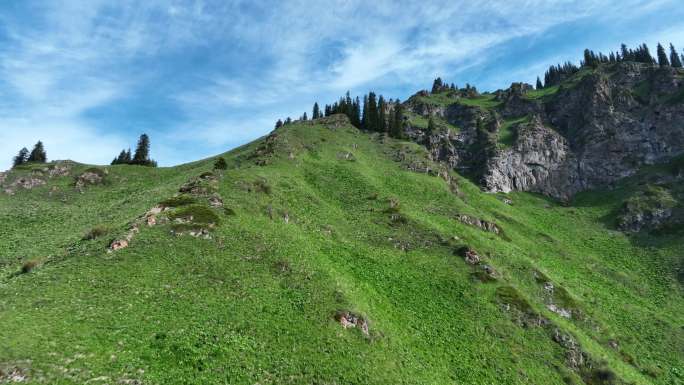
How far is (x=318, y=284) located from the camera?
4209 centimetres

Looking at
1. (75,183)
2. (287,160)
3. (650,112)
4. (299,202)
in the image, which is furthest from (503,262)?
(650,112)

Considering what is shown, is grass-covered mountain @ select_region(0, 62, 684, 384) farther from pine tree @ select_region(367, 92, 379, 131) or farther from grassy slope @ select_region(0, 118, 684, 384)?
pine tree @ select_region(367, 92, 379, 131)

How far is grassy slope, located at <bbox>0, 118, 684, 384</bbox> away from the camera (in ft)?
92.7

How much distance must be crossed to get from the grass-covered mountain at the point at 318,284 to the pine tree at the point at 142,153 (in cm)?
3496

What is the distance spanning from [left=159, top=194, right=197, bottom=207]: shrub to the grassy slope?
6116 millimetres

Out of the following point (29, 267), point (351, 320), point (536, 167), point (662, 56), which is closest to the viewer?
point (351, 320)

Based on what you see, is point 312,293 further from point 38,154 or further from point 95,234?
point 38,154

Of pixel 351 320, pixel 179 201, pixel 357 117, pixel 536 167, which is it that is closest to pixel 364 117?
pixel 357 117

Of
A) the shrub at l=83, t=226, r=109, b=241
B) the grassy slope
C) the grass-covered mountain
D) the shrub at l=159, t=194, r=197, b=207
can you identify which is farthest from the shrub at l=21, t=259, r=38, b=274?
the shrub at l=159, t=194, r=197, b=207

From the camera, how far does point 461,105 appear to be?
180750mm

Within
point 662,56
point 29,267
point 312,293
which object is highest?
point 662,56

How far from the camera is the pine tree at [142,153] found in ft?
422

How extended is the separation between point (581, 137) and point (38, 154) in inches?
7391

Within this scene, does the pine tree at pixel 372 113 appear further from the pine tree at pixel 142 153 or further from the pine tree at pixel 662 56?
the pine tree at pixel 662 56
